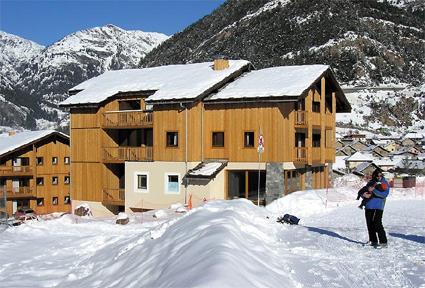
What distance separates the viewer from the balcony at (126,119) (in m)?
32.7

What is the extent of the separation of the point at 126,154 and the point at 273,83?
31.6ft

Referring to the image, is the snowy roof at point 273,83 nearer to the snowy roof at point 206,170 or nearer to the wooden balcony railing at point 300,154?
the wooden balcony railing at point 300,154

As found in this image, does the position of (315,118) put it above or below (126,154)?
above

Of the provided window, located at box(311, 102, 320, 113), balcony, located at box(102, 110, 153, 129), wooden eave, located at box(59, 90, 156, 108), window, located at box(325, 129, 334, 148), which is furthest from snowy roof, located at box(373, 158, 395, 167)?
balcony, located at box(102, 110, 153, 129)

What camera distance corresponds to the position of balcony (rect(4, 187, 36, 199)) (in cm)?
5078

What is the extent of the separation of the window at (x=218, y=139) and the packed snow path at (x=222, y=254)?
35.8 feet

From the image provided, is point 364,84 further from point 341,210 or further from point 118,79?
point 341,210

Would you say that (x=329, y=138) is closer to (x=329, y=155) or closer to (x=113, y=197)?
(x=329, y=155)

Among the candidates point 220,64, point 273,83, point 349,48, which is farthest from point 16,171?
point 349,48

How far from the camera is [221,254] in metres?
9.05

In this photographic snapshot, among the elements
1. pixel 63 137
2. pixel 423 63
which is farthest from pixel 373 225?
pixel 423 63

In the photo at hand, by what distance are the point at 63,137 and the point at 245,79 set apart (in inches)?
1078

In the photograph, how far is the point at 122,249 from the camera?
14422 mm

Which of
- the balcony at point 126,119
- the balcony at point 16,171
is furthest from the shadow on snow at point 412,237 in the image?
the balcony at point 16,171
